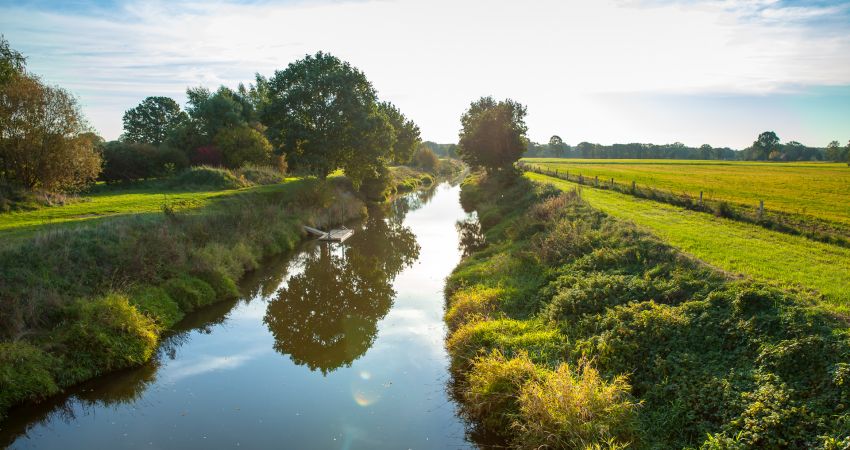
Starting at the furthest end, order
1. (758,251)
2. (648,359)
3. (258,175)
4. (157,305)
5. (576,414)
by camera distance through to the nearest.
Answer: (258,175), (157,305), (758,251), (648,359), (576,414)

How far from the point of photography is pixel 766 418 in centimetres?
673

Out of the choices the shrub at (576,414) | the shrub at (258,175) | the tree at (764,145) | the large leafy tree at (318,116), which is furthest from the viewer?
the tree at (764,145)

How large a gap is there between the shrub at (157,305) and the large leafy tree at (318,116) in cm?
1778

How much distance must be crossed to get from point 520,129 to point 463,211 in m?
11.2

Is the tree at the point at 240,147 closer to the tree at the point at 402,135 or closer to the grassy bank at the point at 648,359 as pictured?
the tree at the point at 402,135

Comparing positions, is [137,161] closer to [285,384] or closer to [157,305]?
[157,305]

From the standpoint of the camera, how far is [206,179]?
1282 inches

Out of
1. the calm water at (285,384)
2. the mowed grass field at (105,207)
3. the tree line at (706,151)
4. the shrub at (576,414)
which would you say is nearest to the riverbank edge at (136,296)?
the calm water at (285,384)

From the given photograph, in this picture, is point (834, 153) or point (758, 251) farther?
point (834, 153)

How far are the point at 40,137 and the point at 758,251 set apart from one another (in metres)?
30.7

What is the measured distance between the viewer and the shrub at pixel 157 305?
13.4 m

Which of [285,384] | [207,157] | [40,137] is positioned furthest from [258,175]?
[285,384]

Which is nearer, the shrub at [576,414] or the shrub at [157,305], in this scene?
the shrub at [576,414]

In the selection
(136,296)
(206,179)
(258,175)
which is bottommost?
(136,296)
